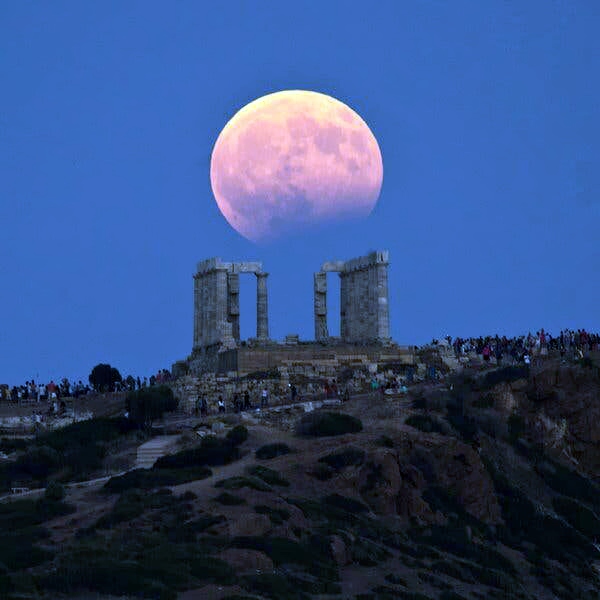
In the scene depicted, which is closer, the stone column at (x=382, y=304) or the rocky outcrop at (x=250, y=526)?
the rocky outcrop at (x=250, y=526)

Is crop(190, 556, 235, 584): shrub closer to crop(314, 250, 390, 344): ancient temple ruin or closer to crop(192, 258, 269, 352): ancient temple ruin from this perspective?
crop(314, 250, 390, 344): ancient temple ruin

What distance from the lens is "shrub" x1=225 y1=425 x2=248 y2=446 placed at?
5603 cm

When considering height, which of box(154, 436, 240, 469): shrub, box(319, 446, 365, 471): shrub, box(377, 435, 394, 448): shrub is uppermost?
box(377, 435, 394, 448): shrub

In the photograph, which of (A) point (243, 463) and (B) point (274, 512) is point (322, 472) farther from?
(B) point (274, 512)

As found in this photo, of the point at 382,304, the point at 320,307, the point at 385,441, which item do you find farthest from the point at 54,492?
the point at 320,307

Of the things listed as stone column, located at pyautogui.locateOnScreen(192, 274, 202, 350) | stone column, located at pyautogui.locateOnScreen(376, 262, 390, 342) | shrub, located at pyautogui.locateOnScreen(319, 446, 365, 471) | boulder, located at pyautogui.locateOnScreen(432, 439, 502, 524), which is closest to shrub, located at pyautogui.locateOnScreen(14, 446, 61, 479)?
shrub, located at pyautogui.locateOnScreen(319, 446, 365, 471)

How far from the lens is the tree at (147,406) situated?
208 feet

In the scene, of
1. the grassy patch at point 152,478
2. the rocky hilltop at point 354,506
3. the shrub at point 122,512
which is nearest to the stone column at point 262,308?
the rocky hilltop at point 354,506

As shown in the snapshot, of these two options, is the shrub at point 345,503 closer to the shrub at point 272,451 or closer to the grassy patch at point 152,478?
the grassy patch at point 152,478

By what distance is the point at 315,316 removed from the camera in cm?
8531

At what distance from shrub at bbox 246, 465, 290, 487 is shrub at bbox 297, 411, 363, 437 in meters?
6.75

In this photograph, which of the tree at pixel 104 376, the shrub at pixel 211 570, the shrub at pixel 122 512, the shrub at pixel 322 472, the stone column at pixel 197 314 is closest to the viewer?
the shrub at pixel 211 570

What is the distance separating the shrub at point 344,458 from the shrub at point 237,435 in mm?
5428

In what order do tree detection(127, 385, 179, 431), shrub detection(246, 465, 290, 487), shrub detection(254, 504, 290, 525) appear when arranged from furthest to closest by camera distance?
tree detection(127, 385, 179, 431) < shrub detection(246, 465, 290, 487) < shrub detection(254, 504, 290, 525)
